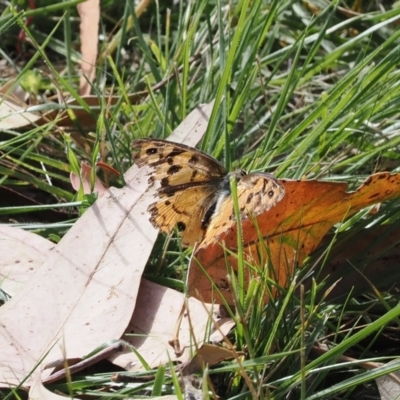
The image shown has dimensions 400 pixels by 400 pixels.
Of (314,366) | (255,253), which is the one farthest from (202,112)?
(314,366)

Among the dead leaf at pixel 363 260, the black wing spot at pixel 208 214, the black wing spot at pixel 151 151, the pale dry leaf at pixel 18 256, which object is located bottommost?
the dead leaf at pixel 363 260

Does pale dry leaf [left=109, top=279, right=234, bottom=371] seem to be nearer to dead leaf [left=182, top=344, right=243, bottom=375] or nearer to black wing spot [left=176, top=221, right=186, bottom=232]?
dead leaf [left=182, top=344, right=243, bottom=375]

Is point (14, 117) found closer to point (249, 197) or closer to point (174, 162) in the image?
point (174, 162)

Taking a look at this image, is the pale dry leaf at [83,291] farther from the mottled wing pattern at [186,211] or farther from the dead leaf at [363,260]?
the dead leaf at [363,260]

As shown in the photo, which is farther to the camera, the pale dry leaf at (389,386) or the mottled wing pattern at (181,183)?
the mottled wing pattern at (181,183)

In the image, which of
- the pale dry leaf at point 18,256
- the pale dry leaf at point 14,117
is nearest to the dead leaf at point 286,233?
the pale dry leaf at point 18,256

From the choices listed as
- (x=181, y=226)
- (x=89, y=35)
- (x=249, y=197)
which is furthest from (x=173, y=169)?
(x=89, y=35)

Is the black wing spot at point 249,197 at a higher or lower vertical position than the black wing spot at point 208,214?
higher

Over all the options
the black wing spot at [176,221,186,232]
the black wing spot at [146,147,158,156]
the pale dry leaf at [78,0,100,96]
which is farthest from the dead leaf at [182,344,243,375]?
the pale dry leaf at [78,0,100,96]
